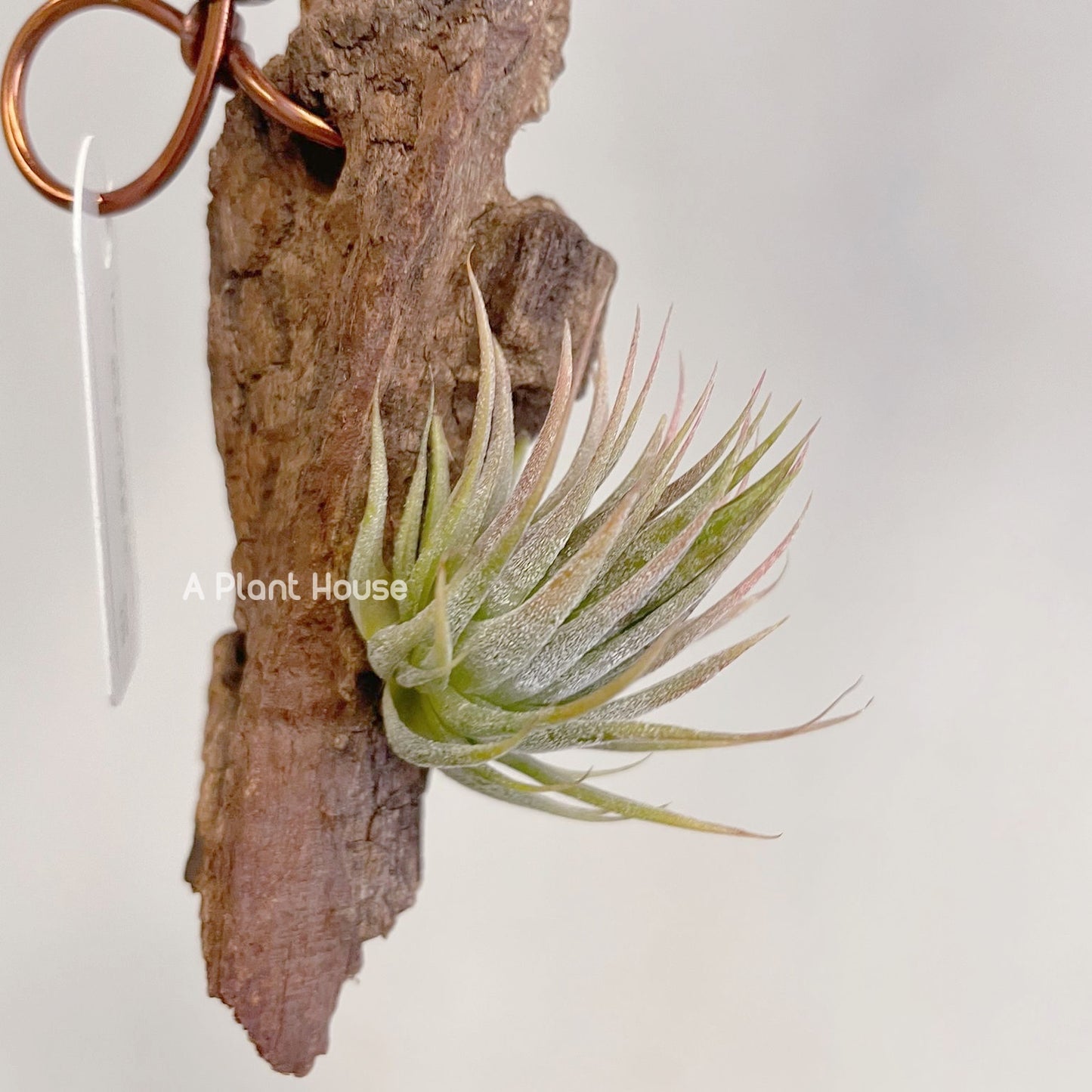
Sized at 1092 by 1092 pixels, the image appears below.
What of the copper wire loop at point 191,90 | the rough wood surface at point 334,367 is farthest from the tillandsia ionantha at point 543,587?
the copper wire loop at point 191,90

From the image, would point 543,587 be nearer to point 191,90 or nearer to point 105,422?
point 105,422

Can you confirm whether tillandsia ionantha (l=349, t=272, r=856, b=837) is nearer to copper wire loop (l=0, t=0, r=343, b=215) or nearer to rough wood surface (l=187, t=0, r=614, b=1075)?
rough wood surface (l=187, t=0, r=614, b=1075)

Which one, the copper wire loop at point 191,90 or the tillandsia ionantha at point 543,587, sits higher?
the copper wire loop at point 191,90

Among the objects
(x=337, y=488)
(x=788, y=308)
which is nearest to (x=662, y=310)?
(x=788, y=308)

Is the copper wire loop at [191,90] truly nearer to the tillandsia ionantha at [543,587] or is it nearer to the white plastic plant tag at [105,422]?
the white plastic plant tag at [105,422]

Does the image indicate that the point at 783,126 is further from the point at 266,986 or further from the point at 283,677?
the point at 266,986

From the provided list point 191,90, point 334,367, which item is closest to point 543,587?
point 334,367
